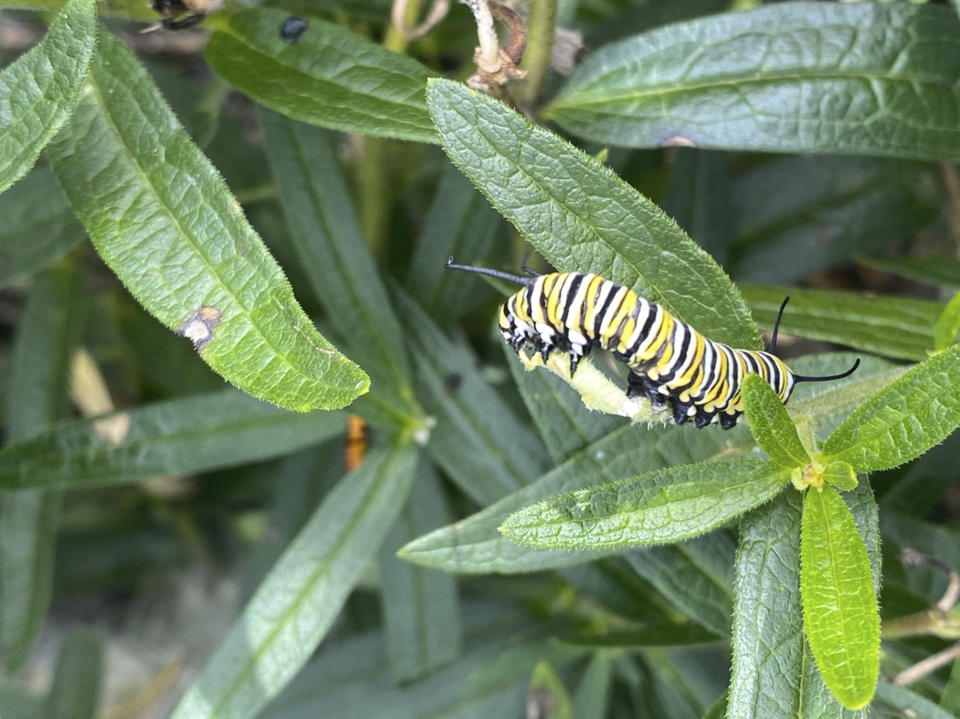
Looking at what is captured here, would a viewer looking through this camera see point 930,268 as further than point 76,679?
No

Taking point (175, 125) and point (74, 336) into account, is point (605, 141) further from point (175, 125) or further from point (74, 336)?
point (74, 336)

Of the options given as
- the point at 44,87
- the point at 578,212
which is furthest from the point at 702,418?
the point at 44,87

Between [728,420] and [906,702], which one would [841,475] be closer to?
[728,420]

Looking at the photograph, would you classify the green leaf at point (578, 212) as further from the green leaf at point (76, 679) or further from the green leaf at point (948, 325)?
the green leaf at point (76, 679)

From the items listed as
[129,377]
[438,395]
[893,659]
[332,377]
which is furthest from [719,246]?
[129,377]

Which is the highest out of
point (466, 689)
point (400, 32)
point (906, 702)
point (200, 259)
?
point (400, 32)

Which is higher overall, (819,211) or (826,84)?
(826,84)
